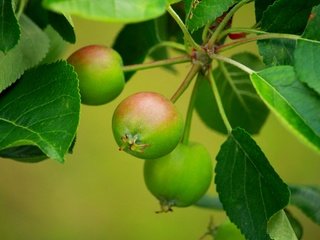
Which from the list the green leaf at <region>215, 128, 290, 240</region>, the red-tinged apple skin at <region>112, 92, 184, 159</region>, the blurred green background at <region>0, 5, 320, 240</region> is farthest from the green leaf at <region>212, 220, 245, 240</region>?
the blurred green background at <region>0, 5, 320, 240</region>

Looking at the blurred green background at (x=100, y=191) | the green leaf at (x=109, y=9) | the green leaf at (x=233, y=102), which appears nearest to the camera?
the green leaf at (x=109, y=9)

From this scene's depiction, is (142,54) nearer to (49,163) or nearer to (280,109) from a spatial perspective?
(280,109)

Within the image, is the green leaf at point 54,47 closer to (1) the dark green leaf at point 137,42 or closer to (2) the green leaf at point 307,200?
(1) the dark green leaf at point 137,42

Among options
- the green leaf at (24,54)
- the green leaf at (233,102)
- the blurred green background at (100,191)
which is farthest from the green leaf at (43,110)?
the blurred green background at (100,191)

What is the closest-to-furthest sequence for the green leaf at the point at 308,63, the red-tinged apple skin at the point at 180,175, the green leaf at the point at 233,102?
the green leaf at the point at 308,63, the red-tinged apple skin at the point at 180,175, the green leaf at the point at 233,102

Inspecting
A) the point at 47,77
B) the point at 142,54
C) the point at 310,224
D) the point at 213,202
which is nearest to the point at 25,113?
the point at 47,77

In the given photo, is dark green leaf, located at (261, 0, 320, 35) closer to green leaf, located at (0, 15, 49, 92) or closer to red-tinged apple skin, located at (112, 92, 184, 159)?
red-tinged apple skin, located at (112, 92, 184, 159)

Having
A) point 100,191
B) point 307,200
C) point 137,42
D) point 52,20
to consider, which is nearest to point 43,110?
→ point 52,20
